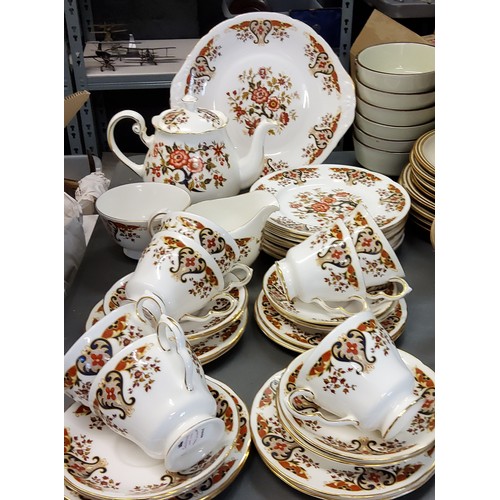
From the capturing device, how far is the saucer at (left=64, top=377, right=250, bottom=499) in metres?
0.62

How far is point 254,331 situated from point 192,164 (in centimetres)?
34

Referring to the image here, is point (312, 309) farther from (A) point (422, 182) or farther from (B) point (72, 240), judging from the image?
(B) point (72, 240)

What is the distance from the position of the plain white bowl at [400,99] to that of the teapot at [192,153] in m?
0.34

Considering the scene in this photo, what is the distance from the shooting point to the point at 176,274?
824 millimetres

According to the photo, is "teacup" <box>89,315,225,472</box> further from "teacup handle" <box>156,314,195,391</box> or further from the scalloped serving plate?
the scalloped serving plate

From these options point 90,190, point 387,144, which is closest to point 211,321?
point 387,144

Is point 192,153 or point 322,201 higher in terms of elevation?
point 192,153

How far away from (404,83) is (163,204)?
537 mm

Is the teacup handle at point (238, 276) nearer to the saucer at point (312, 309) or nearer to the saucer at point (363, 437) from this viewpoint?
Result: the saucer at point (312, 309)

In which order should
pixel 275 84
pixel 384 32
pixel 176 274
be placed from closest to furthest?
pixel 176 274, pixel 275 84, pixel 384 32

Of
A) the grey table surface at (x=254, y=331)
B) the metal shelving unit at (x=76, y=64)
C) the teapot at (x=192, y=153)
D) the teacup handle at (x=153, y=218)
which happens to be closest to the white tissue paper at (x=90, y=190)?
the metal shelving unit at (x=76, y=64)

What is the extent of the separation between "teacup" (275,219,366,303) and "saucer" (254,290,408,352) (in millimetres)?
45

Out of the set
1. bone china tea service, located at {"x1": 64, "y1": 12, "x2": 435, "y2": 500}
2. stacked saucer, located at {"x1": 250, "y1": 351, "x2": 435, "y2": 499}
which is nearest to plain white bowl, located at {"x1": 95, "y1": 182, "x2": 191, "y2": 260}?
bone china tea service, located at {"x1": 64, "y1": 12, "x2": 435, "y2": 500}

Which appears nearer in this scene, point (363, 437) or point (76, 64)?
point (363, 437)
